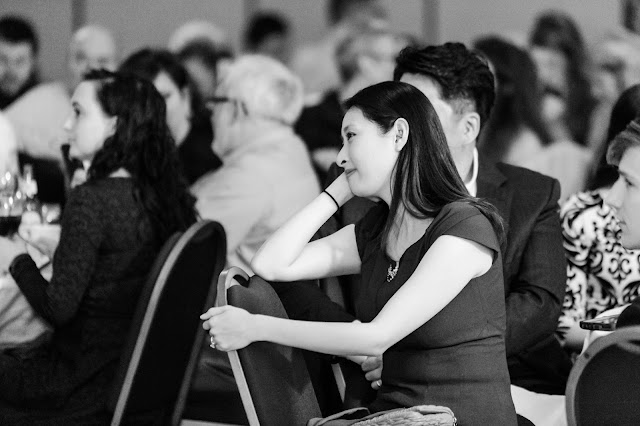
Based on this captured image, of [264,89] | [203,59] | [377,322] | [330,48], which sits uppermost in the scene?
[264,89]

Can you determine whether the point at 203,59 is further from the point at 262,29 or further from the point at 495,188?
the point at 495,188

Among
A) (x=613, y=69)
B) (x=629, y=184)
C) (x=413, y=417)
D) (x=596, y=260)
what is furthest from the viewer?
(x=613, y=69)

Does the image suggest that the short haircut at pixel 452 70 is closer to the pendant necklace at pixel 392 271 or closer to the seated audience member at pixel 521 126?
the pendant necklace at pixel 392 271

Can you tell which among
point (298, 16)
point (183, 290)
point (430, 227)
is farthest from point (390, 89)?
point (298, 16)

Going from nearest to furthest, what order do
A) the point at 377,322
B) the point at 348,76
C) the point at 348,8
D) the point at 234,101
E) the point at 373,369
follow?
1. the point at 377,322
2. the point at 373,369
3. the point at 234,101
4. the point at 348,76
5. the point at 348,8

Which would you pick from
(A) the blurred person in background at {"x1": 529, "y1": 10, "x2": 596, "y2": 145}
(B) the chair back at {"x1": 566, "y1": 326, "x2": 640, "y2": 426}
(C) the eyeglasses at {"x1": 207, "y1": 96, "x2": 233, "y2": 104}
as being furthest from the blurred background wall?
(B) the chair back at {"x1": 566, "y1": 326, "x2": 640, "y2": 426}

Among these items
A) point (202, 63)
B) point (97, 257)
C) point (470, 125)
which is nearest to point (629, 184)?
point (470, 125)

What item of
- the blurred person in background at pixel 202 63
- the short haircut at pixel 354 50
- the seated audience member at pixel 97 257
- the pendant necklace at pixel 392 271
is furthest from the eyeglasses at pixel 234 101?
the short haircut at pixel 354 50

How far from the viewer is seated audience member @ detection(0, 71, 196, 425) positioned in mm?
3047

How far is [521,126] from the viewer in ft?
16.9

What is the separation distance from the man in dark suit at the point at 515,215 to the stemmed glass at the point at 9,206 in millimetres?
919

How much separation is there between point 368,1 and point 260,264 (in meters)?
5.65

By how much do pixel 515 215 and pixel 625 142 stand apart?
556 mm

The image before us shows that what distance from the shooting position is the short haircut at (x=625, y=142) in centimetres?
256
